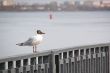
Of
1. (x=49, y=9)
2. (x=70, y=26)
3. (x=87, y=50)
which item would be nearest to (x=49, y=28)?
(x=70, y=26)

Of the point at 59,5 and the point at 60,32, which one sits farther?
the point at 60,32

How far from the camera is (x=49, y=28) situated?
25.7 ft

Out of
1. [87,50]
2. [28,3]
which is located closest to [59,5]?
[28,3]

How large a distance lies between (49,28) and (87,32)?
3.38ft

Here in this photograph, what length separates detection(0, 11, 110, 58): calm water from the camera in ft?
23.5

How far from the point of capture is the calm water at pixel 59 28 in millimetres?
7160

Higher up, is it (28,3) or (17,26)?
(28,3)

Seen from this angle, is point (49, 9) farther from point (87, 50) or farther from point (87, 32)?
point (87, 50)

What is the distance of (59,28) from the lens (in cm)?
816

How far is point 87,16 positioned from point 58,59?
5654mm

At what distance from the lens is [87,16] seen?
25.8 feet

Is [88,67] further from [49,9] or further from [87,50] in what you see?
[49,9]

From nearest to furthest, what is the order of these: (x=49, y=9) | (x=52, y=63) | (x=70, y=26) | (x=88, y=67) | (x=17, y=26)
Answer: (x=52, y=63), (x=88, y=67), (x=49, y=9), (x=17, y=26), (x=70, y=26)

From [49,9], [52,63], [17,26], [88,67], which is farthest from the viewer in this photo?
[17,26]
